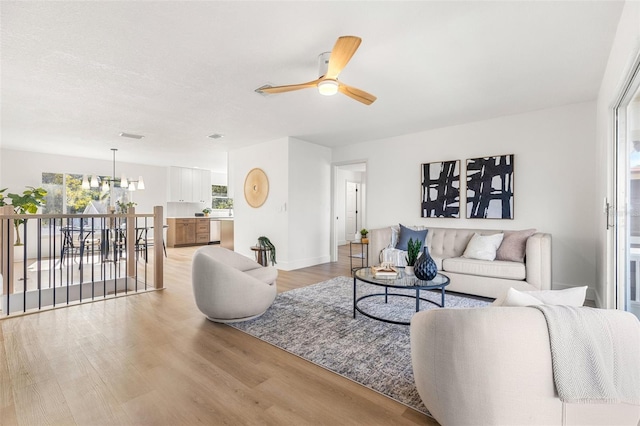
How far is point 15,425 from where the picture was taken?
1.47 metres

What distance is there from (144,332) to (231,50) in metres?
2.56

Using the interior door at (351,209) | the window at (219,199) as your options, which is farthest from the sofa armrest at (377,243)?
the window at (219,199)

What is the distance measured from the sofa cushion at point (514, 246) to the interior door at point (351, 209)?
5728 millimetres

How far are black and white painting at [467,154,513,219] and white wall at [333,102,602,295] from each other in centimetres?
9

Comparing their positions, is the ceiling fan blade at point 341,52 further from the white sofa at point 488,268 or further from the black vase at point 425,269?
the white sofa at point 488,268

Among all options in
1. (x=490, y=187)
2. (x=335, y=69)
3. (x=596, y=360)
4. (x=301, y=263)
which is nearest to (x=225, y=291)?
(x=335, y=69)

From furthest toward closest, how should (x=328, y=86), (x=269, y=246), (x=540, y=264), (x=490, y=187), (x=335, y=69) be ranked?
1. (x=269, y=246)
2. (x=490, y=187)
3. (x=540, y=264)
4. (x=328, y=86)
5. (x=335, y=69)

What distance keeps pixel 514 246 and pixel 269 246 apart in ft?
12.6

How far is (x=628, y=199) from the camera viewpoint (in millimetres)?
2414

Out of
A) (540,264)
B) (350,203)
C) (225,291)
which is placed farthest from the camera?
(350,203)

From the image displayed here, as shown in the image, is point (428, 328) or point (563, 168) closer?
point (428, 328)

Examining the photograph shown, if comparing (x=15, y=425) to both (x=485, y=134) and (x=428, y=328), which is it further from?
(x=485, y=134)

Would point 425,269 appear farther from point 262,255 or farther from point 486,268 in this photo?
point 262,255

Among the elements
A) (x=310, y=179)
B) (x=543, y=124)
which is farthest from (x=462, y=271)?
(x=310, y=179)
